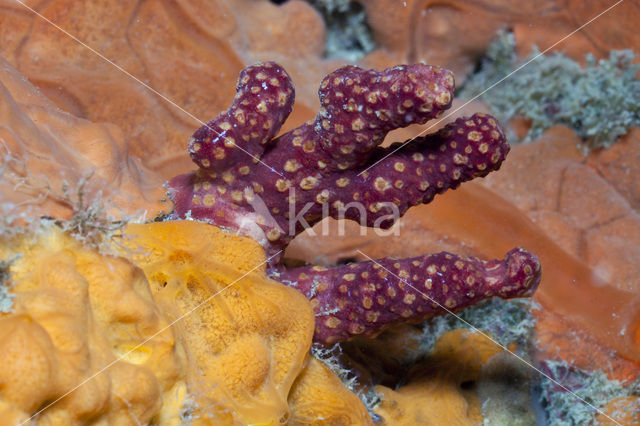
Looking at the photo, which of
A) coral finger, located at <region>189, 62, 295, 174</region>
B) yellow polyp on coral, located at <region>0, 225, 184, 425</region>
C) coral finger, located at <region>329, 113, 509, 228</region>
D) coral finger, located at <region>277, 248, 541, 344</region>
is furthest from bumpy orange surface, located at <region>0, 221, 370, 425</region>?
coral finger, located at <region>329, 113, 509, 228</region>

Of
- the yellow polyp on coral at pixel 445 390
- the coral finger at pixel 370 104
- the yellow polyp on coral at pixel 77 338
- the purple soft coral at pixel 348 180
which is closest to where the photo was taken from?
the yellow polyp on coral at pixel 77 338

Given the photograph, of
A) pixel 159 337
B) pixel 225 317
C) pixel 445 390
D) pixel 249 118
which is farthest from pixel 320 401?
pixel 249 118

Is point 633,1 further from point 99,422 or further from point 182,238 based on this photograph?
point 99,422

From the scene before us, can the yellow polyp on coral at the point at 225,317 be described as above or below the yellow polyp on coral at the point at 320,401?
above

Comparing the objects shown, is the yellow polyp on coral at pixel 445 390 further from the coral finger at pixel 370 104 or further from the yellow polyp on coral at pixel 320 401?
the coral finger at pixel 370 104

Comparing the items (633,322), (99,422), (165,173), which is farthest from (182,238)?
(633,322)

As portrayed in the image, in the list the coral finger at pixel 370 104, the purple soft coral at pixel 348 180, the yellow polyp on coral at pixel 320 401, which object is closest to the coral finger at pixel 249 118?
the purple soft coral at pixel 348 180

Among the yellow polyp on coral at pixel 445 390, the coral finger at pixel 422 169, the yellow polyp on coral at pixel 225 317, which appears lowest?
the yellow polyp on coral at pixel 445 390

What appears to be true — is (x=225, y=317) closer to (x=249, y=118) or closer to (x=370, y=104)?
(x=249, y=118)
